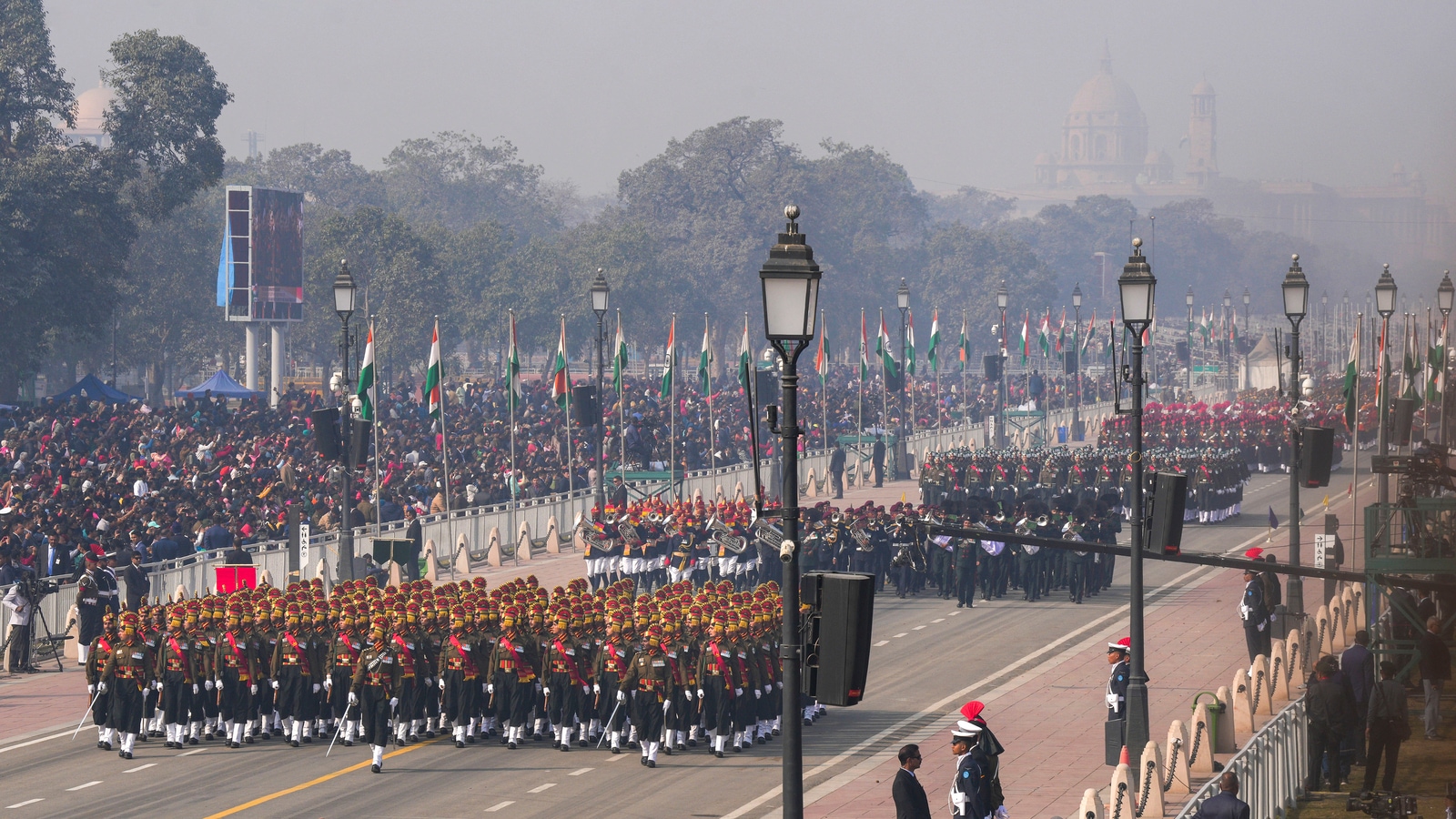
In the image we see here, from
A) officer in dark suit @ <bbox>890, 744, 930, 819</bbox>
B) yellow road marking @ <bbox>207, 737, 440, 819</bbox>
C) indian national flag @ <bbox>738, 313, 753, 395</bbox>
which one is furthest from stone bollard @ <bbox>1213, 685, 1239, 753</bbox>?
yellow road marking @ <bbox>207, 737, 440, 819</bbox>

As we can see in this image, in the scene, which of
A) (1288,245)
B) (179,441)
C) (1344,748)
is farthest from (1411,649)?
(1288,245)

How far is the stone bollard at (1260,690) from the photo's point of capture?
72.7 ft

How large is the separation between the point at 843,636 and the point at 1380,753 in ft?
32.4

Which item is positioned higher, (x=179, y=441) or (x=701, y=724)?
(x=179, y=441)

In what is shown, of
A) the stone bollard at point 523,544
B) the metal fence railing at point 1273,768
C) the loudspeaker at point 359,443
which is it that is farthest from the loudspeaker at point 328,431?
the metal fence railing at point 1273,768

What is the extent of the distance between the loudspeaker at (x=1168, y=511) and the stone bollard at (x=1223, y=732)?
3.20 meters

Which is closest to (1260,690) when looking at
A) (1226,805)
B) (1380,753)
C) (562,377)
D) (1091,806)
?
(1380,753)

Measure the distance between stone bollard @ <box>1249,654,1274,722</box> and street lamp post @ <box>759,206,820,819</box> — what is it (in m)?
12.8

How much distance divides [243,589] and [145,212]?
137 feet

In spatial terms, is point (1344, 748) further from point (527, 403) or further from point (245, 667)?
point (527, 403)

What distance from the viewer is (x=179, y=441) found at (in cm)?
4372

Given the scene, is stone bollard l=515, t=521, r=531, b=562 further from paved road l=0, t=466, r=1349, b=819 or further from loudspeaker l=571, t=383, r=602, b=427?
paved road l=0, t=466, r=1349, b=819

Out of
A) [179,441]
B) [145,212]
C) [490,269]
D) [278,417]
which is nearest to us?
[179,441]

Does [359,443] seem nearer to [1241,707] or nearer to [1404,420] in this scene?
[1241,707]
